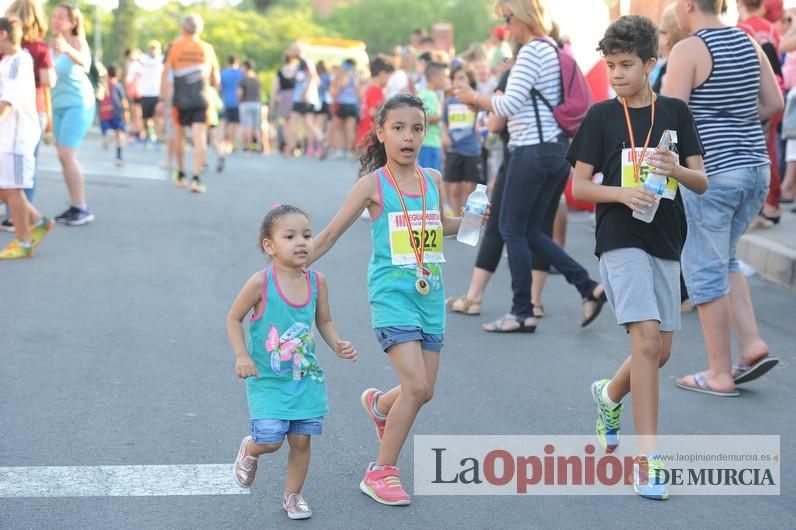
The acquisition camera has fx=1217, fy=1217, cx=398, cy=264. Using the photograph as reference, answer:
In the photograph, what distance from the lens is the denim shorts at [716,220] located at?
6.18 m

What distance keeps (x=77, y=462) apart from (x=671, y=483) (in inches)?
95.3

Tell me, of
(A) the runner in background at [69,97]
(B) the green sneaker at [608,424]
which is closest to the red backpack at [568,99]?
(B) the green sneaker at [608,424]

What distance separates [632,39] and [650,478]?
175 centimetres

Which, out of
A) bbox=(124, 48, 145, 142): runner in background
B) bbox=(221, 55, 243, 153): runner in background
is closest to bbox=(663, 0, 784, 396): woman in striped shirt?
bbox=(221, 55, 243, 153): runner in background

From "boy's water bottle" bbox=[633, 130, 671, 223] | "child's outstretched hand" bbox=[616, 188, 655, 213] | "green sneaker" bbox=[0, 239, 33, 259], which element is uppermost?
"boy's water bottle" bbox=[633, 130, 671, 223]

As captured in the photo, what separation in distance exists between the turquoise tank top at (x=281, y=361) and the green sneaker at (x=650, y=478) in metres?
1.34

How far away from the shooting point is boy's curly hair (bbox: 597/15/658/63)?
4.89m

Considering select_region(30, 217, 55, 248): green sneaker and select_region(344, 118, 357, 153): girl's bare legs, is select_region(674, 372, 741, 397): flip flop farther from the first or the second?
select_region(344, 118, 357, 153): girl's bare legs

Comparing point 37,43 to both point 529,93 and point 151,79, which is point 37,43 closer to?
point 529,93

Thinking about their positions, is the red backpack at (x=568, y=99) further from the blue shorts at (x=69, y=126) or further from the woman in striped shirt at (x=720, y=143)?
the blue shorts at (x=69, y=126)

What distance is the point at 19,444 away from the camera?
5.18m

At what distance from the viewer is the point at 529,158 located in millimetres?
7723

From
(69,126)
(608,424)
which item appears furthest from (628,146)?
(69,126)

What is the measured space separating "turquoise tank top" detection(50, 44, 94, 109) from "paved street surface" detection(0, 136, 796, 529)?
4.11ft
